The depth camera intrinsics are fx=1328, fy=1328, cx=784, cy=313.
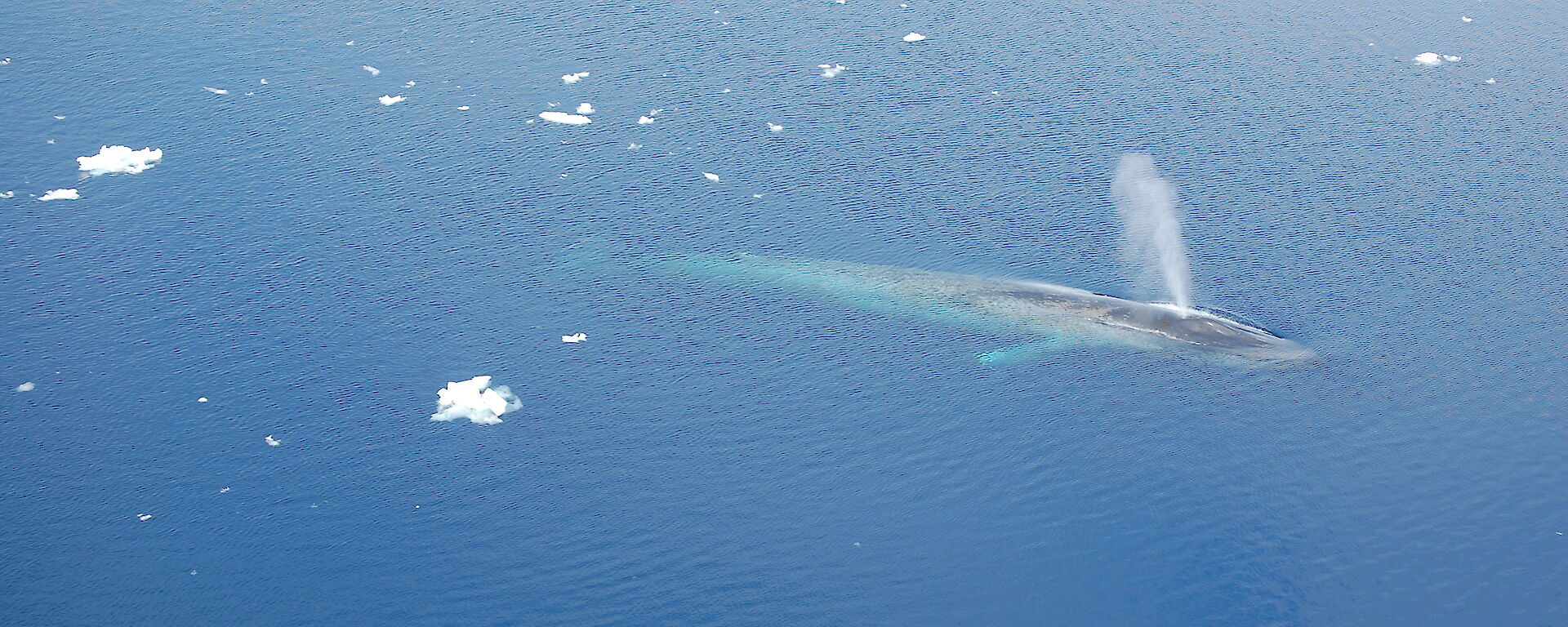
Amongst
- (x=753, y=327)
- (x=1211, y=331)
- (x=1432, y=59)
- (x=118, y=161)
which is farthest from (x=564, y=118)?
(x=1432, y=59)

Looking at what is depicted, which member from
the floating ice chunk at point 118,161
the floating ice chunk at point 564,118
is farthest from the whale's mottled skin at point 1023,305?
the floating ice chunk at point 118,161

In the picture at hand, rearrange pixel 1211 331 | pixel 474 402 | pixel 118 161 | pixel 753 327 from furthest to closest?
pixel 118 161, pixel 753 327, pixel 1211 331, pixel 474 402

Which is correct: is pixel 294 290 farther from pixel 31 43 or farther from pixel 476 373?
pixel 31 43

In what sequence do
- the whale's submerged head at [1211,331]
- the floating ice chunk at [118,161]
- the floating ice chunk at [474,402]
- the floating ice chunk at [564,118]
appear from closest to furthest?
1. the floating ice chunk at [474,402]
2. the whale's submerged head at [1211,331]
3. the floating ice chunk at [118,161]
4. the floating ice chunk at [564,118]

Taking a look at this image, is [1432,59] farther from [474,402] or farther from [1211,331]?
[474,402]

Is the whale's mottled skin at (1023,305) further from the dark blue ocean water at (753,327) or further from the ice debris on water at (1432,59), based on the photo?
the ice debris on water at (1432,59)

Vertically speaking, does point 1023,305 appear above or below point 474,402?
above
